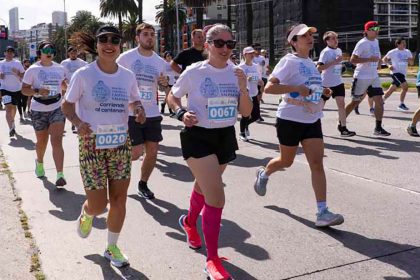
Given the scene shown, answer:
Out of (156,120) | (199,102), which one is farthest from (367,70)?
(199,102)

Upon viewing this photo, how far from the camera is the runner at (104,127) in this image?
4227mm

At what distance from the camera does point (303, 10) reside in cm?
6919

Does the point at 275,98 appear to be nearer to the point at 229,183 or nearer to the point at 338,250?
the point at 229,183

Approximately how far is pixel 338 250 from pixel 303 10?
67.9 metres

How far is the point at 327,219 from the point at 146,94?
283 cm

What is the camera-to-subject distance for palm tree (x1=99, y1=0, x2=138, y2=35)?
178ft

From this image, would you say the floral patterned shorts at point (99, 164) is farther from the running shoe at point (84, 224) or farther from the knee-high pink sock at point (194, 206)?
the knee-high pink sock at point (194, 206)

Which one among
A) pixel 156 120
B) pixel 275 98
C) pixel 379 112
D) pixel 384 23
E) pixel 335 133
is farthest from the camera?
pixel 384 23

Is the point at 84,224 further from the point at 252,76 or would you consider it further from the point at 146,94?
the point at 252,76

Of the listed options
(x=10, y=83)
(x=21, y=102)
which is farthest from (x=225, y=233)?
(x=21, y=102)

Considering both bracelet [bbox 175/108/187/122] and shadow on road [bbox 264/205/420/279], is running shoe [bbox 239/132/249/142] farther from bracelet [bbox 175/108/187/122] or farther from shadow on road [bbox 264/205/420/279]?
bracelet [bbox 175/108/187/122]

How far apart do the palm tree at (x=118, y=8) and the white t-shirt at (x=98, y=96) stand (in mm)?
51772

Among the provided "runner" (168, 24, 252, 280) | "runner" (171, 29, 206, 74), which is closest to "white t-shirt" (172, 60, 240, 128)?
"runner" (168, 24, 252, 280)

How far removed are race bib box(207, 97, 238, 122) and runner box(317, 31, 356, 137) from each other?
6.12 metres
